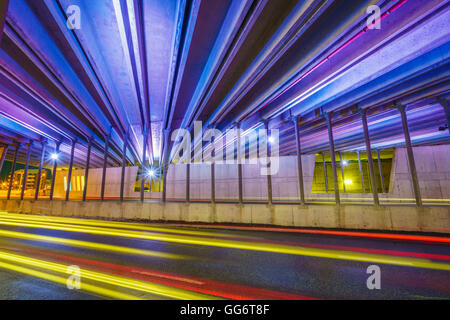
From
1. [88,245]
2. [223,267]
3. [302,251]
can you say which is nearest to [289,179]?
[302,251]

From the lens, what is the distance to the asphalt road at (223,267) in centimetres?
335

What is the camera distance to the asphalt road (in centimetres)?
335

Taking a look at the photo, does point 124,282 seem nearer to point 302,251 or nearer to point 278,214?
point 302,251

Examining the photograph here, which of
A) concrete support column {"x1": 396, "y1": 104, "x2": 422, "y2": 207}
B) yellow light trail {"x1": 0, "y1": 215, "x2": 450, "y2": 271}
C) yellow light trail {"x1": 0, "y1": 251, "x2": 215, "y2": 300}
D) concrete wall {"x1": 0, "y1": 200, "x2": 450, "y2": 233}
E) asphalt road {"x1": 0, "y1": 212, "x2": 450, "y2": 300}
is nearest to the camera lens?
yellow light trail {"x1": 0, "y1": 251, "x2": 215, "y2": 300}

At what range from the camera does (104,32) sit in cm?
651

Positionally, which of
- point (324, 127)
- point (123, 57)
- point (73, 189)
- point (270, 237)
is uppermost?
point (123, 57)

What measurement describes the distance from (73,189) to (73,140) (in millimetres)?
15037

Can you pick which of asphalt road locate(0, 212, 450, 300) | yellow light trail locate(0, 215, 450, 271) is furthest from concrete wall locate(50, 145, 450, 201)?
yellow light trail locate(0, 215, 450, 271)

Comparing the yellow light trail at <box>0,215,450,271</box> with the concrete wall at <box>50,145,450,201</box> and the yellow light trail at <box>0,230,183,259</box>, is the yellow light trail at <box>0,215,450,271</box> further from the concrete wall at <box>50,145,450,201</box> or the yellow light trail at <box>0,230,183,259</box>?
the concrete wall at <box>50,145,450,201</box>

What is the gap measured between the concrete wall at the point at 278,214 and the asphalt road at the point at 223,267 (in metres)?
1.08

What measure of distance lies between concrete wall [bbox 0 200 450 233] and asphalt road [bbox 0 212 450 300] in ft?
3.53
